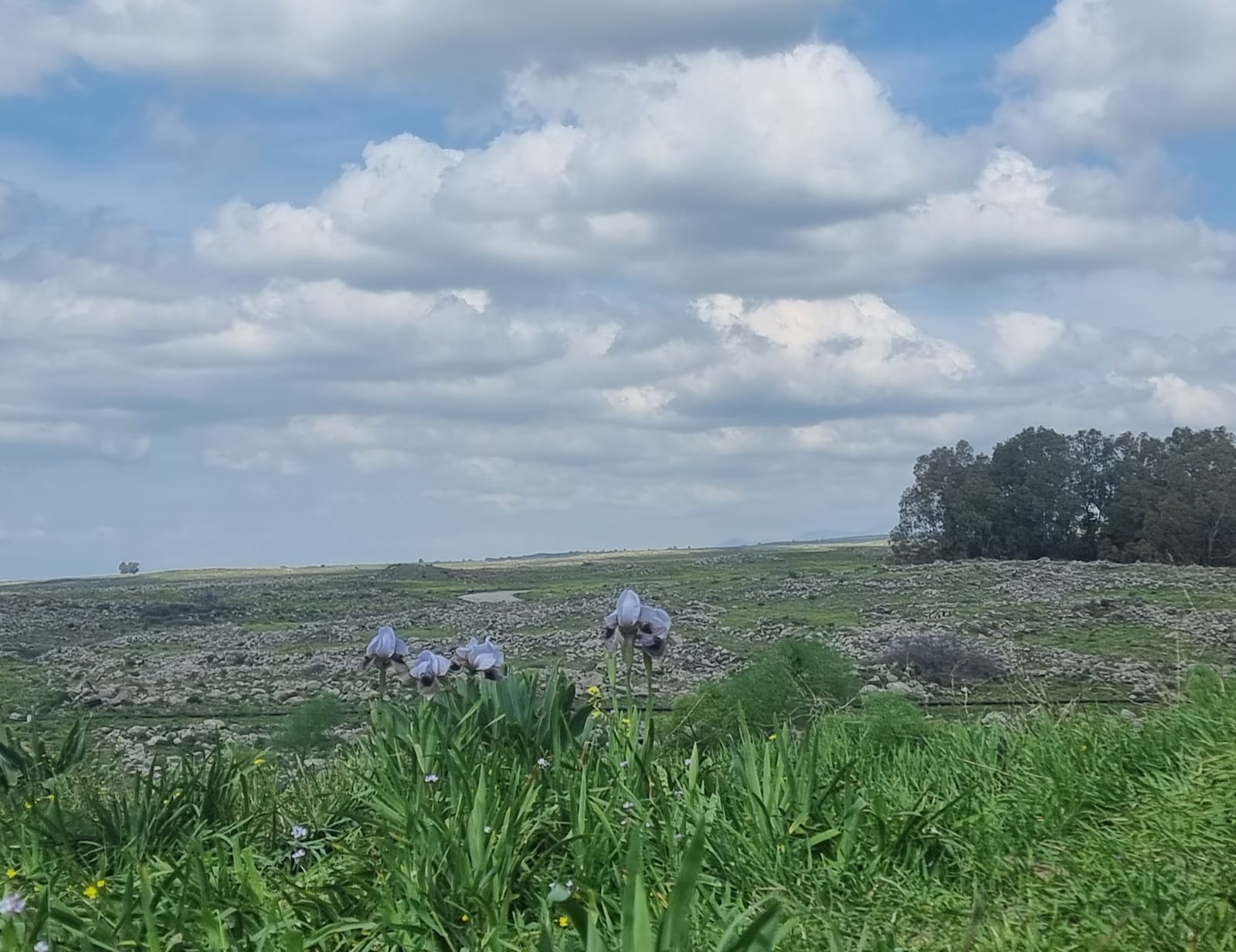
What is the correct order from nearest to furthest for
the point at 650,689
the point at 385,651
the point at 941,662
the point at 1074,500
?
the point at 650,689 → the point at 385,651 → the point at 941,662 → the point at 1074,500

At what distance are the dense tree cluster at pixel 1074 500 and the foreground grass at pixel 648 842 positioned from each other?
26794 mm

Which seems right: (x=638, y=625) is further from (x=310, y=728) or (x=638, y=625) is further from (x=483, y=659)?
(x=310, y=728)

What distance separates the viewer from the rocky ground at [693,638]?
1377 centimetres

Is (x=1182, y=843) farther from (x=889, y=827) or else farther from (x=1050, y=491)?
(x=1050, y=491)

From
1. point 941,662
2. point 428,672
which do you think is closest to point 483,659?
point 428,672

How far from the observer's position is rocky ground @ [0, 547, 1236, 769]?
45.2ft

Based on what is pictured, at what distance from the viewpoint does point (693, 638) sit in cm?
1958

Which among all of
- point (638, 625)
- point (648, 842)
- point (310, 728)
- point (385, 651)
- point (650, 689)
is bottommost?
point (310, 728)

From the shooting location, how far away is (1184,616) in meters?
17.1

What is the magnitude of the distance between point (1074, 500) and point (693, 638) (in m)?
17.9

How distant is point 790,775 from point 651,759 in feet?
3.01

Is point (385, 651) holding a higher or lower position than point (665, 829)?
higher

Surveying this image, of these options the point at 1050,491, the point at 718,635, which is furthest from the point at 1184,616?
the point at 1050,491

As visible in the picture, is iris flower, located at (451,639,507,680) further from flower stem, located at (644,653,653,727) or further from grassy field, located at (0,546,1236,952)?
flower stem, located at (644,653,653,727)
